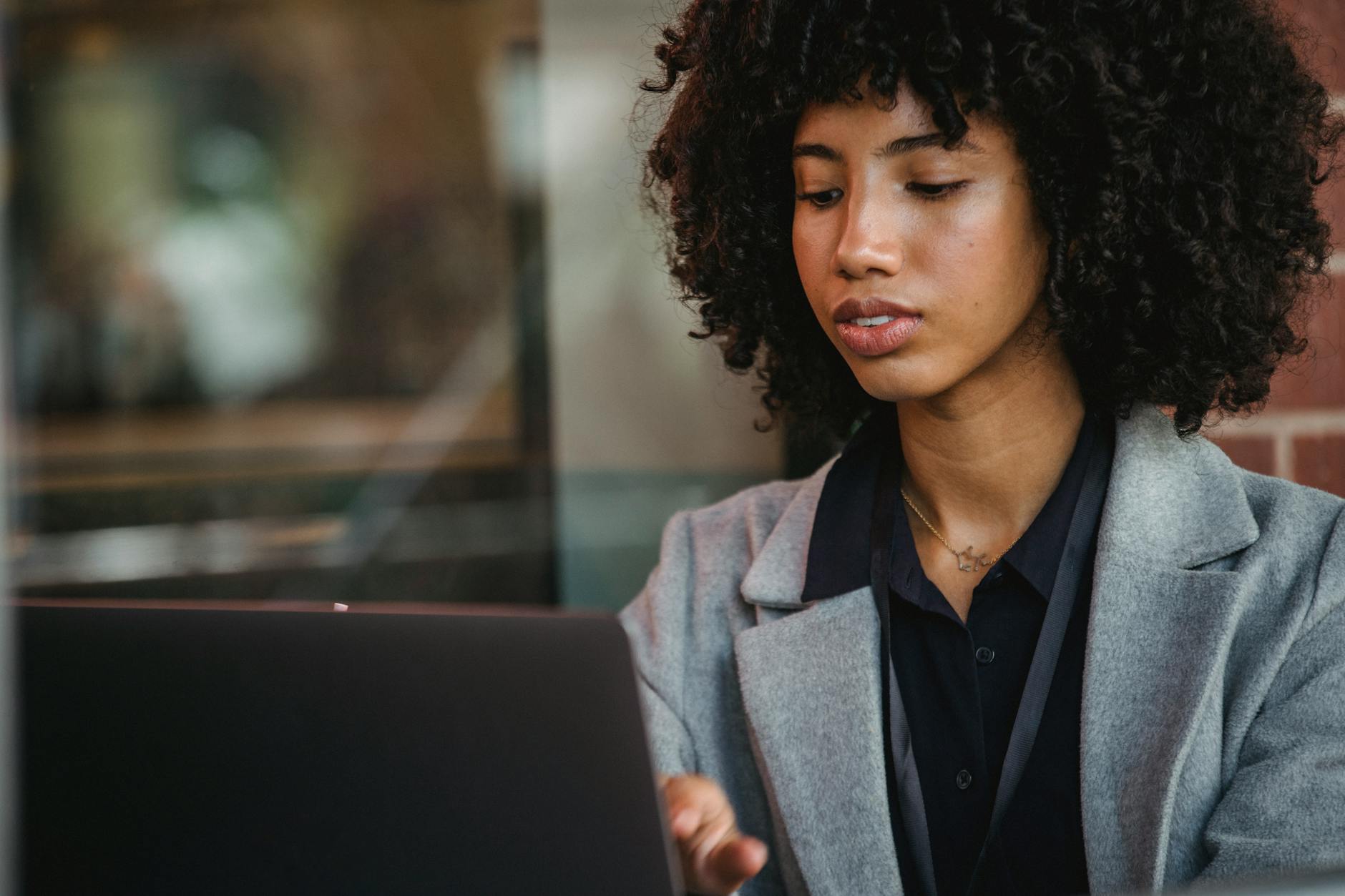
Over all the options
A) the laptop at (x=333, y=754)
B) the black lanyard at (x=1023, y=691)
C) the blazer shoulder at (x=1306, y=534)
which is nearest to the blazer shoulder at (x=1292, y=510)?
the blazer shoulder at (x=1306, y=534)

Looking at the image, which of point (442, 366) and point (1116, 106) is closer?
point (1116, 106)

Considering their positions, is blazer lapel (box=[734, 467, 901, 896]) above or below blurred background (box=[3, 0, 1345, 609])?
below

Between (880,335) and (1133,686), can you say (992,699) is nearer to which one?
(1133,686)

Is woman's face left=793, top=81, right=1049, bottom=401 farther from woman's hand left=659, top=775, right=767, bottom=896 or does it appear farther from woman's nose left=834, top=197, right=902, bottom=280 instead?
woman's hand left=659, top=775, right=767, bottom=896

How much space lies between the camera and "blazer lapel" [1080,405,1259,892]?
1.00 m

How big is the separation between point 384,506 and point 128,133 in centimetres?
252

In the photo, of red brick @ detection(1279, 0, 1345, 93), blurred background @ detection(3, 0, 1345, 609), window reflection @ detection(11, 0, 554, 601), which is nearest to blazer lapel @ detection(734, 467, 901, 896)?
red brick @ detection(1279, 0, 1345, 93)

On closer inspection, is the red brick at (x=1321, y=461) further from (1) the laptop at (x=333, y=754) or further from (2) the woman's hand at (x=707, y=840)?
(1) the laptop at (x=333, y=754)

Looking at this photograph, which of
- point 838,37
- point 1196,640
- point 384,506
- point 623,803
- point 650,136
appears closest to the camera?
point 623,803

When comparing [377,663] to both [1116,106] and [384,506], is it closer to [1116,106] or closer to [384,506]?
[1116,106]

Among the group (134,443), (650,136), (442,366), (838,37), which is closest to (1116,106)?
(838,37)

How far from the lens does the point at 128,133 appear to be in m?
5.74

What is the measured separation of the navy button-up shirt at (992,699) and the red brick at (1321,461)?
0.37 meters

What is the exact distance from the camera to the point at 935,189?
3.59ft
